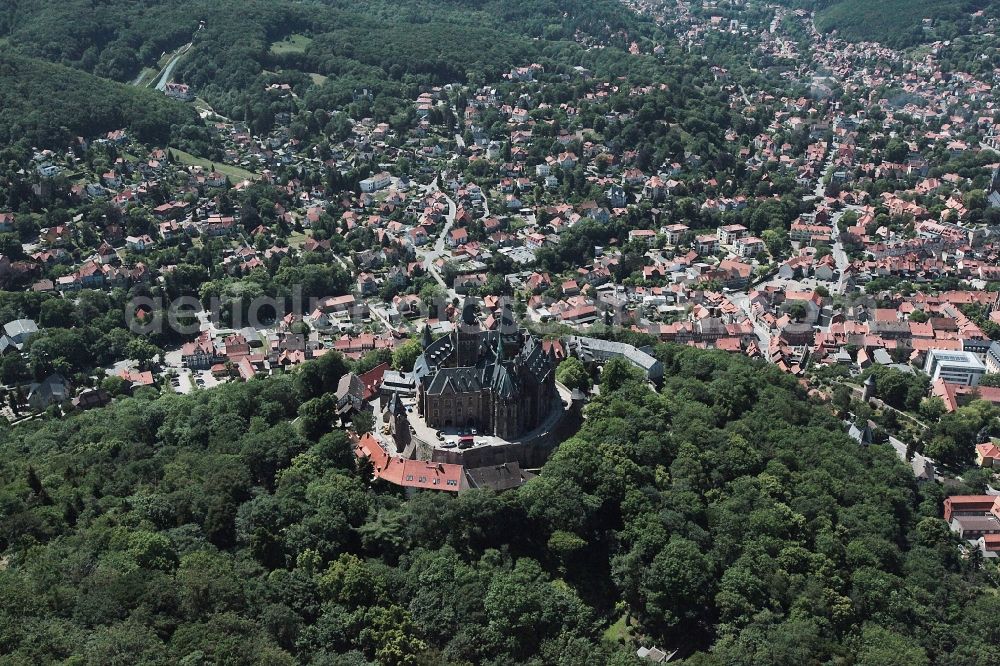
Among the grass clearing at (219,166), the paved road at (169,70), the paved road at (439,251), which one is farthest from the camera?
the paved road at (169,70)

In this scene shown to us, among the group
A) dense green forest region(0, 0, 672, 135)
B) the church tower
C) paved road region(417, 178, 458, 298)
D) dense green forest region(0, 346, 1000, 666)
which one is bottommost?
paved road region(417, 178, 458, 298)

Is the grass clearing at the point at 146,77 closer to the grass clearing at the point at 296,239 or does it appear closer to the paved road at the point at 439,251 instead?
the grass clearing at the point at 296,239

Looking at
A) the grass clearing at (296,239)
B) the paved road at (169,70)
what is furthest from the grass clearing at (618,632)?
the paved road at (169,70)

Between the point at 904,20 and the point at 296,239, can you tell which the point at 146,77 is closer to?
the point at 296,239

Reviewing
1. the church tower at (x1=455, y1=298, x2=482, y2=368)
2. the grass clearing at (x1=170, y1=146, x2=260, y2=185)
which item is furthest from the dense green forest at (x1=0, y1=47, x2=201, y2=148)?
the church tower at (x1=455, y1=298, x2=482, y2=368)

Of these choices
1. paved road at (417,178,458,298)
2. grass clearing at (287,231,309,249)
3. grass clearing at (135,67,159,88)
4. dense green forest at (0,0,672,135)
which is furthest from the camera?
grass clearing at (135,67,159,88)

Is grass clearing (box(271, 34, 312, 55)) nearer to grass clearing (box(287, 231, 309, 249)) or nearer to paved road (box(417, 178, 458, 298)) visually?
paved road (box(417, 178, 458, 298))

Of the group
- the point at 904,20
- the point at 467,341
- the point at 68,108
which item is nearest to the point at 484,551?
the point at 467,341
